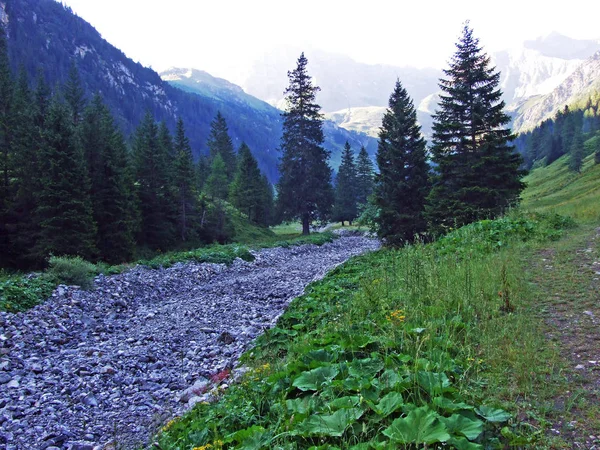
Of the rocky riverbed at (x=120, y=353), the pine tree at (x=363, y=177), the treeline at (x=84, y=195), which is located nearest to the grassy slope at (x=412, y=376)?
the rocky riverbed at (x=120, y=353)

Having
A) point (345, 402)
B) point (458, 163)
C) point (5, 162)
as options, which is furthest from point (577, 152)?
point (345, 402)

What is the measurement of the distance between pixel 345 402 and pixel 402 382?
0.56 metres

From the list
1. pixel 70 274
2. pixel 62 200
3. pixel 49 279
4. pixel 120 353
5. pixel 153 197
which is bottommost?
pixel 120 353

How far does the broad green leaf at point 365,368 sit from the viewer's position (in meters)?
3.52

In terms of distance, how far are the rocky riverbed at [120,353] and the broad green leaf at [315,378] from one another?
248 centimetres

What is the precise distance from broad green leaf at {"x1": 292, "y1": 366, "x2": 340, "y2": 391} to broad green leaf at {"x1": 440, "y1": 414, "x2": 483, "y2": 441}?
45.9 inches

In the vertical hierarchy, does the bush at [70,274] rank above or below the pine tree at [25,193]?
below

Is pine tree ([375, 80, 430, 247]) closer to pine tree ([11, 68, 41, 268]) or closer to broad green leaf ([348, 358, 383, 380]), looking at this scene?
broad green leaf ([348, 358, 383, 380])

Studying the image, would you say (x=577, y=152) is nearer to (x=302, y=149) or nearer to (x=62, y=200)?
(x=302, y=149)

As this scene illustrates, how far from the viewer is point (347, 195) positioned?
70062 millimetres

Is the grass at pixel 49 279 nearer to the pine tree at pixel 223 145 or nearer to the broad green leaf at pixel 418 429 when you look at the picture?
the broad green leaf at pixel 418 429

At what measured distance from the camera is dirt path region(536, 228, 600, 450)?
119 inches

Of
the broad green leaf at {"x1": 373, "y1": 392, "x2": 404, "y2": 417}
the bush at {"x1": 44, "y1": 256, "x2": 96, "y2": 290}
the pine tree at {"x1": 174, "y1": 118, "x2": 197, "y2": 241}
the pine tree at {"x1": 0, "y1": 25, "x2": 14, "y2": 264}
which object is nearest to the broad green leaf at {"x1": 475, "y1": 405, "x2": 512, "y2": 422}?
the broad green leaf at {"x1": 373, "y1": 392, "x2": 404, "y2": 417}

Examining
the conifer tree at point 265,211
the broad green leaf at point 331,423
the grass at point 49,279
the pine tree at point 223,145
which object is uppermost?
the pine tree at point 223,145
